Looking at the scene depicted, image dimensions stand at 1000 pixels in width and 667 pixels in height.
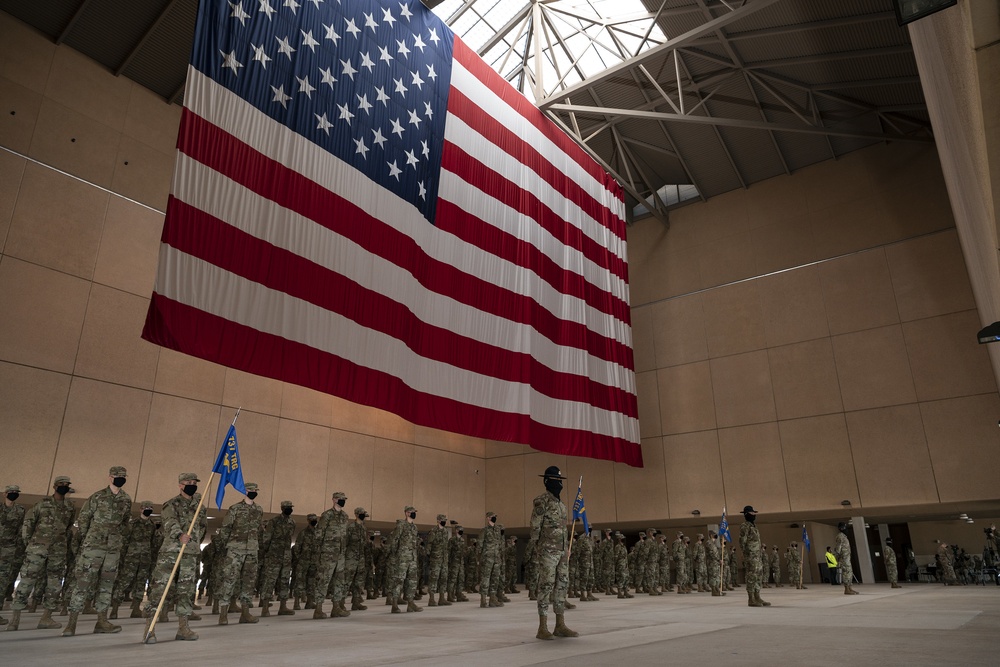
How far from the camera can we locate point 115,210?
14031 millimetres

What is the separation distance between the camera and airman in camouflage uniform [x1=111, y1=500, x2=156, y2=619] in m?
8.80

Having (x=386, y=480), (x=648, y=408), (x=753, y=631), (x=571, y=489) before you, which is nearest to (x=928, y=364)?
(x=648, y=408)

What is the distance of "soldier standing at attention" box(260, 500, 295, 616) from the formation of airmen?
0.02 metres

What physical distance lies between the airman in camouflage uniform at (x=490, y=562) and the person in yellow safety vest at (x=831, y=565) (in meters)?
11.3

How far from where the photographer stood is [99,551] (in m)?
6.33

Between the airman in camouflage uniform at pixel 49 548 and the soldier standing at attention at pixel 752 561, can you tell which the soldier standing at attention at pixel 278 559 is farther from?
the soldier standing at attention at pixel 752 561

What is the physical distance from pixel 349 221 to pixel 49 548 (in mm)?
6193

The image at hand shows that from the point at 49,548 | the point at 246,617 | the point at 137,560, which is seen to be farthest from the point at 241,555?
the point at 137,560

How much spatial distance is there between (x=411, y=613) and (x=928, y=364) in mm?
14124

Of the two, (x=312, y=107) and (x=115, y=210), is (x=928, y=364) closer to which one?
(x=312, y=107)

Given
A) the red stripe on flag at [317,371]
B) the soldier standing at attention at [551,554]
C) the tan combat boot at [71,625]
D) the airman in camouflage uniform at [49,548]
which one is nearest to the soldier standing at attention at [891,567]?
the red stripe on flag at [317,371]

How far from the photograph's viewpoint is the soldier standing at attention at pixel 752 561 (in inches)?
361

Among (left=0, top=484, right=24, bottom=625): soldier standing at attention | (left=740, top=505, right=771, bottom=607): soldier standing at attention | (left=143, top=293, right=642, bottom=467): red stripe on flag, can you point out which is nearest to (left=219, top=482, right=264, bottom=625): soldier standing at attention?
(left=143, top=293, right=642, bottom=467): red stripe on flag

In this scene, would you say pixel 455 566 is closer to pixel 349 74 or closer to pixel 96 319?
pixel 96 319
